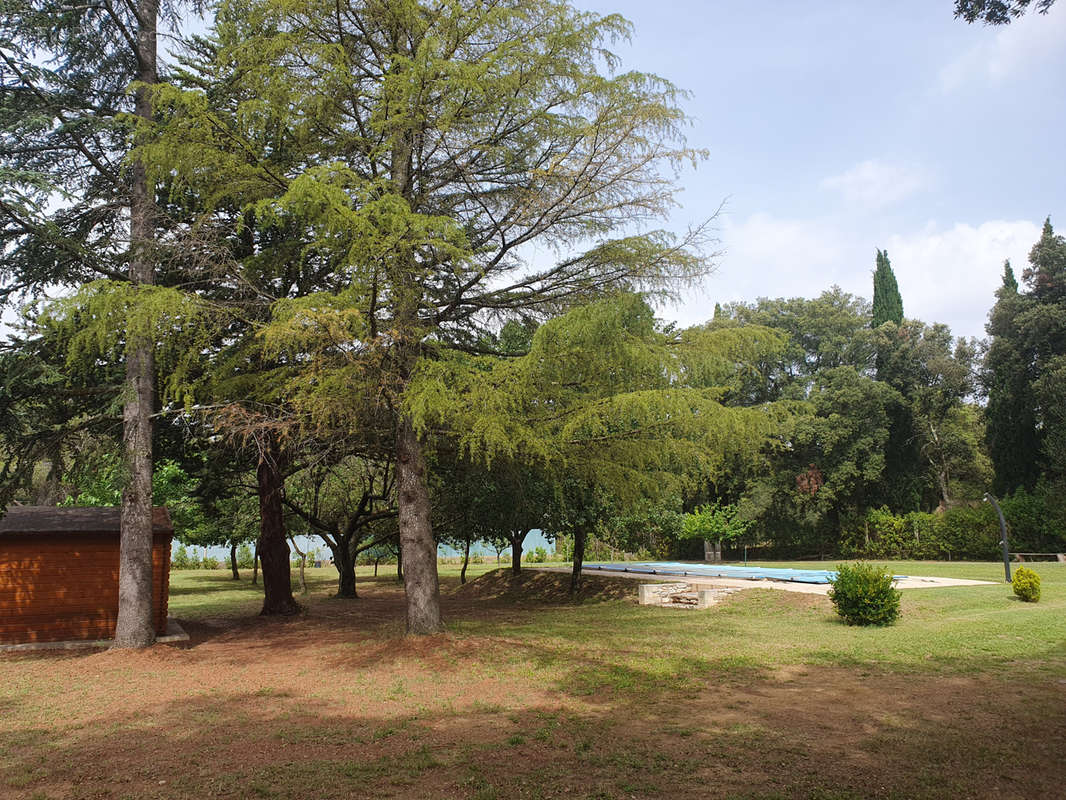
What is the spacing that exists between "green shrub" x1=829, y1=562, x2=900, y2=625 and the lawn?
0.45 m

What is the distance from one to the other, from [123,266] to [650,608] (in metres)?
13.9

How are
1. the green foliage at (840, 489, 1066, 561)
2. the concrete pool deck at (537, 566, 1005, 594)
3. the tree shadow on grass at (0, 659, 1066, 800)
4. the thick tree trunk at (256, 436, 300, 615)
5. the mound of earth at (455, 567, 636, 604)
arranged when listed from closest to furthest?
the tree shadow on grass at (0, 659, 1066, 800) < the thick tree trunk at (256, 436, 300, 615) < the concrete pool deck at (537, 566, 1005, 594) < the mound of earth at (455, 567, 636, 604) < the green foliage at (840, 489, 1066, 561)

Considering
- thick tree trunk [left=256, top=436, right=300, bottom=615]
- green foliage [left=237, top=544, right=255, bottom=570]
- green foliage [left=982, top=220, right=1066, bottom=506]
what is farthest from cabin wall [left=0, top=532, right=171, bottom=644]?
green foliage [left=982, top=220, right=1066, bottom=506]

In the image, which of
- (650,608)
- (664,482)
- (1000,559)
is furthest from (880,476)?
(664,482)

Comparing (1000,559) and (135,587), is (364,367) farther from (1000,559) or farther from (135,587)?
(1000,559)

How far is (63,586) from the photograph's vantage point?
1244cm

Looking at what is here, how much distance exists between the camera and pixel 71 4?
11.6 m

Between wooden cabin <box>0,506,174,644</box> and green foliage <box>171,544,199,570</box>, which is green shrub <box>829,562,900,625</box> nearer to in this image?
wooden cabin <box>0,506,174,644</box>

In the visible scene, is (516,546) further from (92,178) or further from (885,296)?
(885,296)

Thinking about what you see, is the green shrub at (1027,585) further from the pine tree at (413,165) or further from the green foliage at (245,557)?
the green foliage at (245,557)

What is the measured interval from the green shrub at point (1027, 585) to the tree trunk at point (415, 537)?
11253 mm

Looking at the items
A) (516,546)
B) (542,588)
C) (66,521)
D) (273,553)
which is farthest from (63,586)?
(542,588)

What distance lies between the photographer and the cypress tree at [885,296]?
141ft

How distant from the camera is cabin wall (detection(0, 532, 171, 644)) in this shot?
39.8ft
